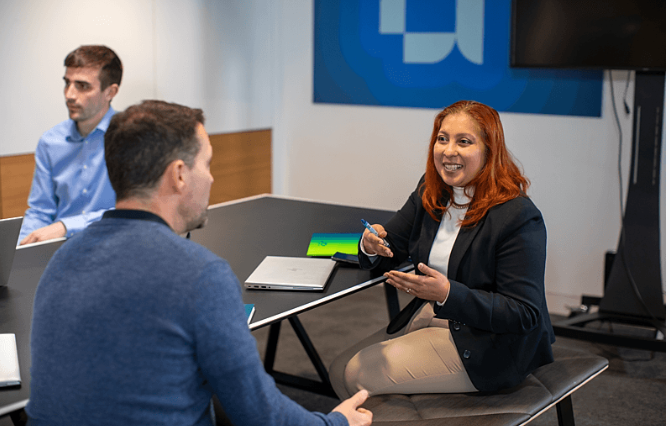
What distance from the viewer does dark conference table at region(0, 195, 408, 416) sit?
1.74 metres

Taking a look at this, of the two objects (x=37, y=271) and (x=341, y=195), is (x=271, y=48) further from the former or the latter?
(x=37, y=271)

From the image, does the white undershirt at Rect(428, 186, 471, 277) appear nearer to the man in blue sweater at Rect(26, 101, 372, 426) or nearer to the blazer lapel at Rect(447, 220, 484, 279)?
the blazer lapel at Rect(447, 220, 484, 279)

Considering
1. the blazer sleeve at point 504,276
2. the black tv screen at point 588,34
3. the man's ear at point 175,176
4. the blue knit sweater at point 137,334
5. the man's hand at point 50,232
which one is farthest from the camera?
the black tv screen at point 588,34

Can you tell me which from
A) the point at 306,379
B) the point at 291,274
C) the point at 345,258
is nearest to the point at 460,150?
the point at 345,258

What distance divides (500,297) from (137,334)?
42.6 inches

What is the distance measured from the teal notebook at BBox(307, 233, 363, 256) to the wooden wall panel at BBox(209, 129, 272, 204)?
A: 6.65 ft

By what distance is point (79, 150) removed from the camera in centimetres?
300

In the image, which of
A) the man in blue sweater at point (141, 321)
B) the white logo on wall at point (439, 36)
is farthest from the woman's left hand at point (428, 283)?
the white logo on wall at point (439, 36)

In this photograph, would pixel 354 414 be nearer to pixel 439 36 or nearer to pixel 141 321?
pixel 141 321

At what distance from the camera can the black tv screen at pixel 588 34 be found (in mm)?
3309

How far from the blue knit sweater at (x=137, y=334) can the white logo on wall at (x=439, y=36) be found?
332 centimetres

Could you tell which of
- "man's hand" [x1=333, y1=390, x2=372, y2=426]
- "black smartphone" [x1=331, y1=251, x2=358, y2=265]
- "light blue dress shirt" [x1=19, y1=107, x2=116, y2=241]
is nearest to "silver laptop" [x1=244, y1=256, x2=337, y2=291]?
"black smartphone" [x1=331, y1=251, x2=358, y2=265]

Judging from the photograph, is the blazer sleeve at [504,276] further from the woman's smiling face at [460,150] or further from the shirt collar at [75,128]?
the shirt collar at [75,128]

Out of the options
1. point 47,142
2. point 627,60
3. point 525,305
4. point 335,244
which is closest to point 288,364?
point 335,244
